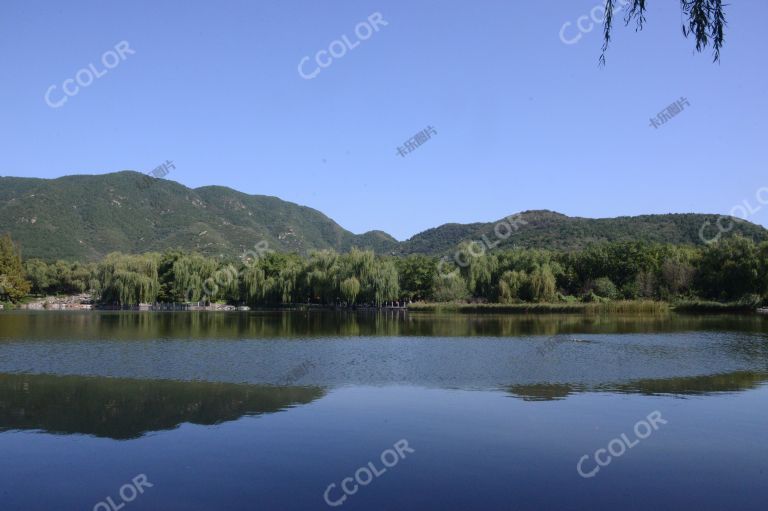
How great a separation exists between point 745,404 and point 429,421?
686cm

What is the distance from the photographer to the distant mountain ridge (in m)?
115

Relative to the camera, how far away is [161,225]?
150 meters

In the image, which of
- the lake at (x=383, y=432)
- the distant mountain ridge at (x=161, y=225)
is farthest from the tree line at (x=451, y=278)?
the distant mountain ridge at (x=161, y=225)

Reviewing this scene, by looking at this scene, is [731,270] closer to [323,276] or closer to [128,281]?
[323,276]

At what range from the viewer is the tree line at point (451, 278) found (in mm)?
58344

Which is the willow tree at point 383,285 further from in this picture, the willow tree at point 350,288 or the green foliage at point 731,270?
the green foliage at point 731,270

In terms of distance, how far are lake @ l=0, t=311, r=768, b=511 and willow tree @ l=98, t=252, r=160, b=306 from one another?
4321 centimetres

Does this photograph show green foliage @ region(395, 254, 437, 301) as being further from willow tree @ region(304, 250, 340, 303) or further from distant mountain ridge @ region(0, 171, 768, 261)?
distant mountain ridge @ region(0, 171, 768, 261)

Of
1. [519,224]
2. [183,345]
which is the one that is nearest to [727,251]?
[183,345]

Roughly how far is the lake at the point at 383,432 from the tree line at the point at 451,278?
39574 mm

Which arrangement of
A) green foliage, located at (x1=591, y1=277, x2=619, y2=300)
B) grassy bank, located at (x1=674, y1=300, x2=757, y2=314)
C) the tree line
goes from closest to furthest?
1. grassy bank, located at (x1=674, y1=300, x2=757, y2=314)
2. the tree line
3. green foliage, located at (x1=591, y1=277, x2=619, y2=300)

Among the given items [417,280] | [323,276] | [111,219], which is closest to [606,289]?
[417,280]

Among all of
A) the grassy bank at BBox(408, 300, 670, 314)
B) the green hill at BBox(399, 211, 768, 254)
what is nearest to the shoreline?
the grassy bank at BBox(408, 300, 670, 314)

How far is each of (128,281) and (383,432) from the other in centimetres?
5778
